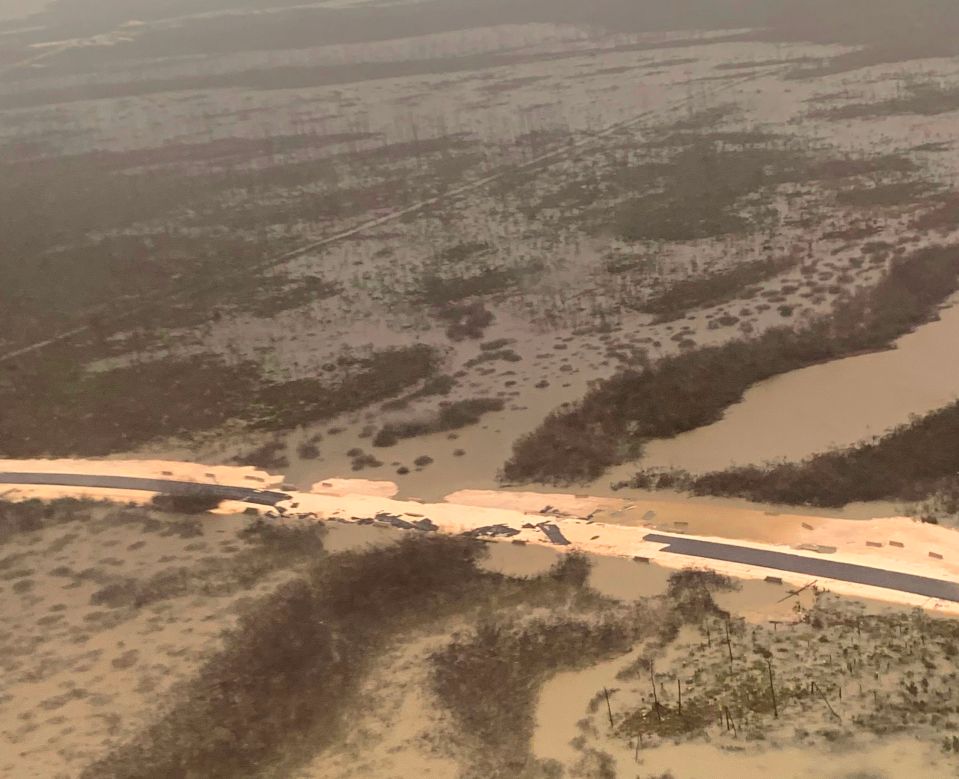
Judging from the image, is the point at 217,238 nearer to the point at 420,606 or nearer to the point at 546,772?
the point at 420,606

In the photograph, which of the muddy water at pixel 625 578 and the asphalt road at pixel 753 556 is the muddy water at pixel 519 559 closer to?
the asphalt road at pixel 753 556

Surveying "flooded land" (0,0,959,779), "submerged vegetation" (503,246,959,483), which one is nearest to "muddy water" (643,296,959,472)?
"flooded land" (0,0,959,779)

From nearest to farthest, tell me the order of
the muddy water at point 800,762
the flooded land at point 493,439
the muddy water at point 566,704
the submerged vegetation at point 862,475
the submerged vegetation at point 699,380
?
the muddy water at point 800,762, the muddy water at point 566,704, the flooded land at point 493,439, the submerged vegetation at point 862,475, the submerged vegetation at point 699,380

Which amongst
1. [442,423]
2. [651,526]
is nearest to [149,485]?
[442,423]

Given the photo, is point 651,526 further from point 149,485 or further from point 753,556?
point 149,485

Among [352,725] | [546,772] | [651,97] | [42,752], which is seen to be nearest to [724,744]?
[546,772]

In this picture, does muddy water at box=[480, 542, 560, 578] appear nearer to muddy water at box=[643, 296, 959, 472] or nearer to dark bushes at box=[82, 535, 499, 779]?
dark bushes at box=[82, 535, 499, 779]

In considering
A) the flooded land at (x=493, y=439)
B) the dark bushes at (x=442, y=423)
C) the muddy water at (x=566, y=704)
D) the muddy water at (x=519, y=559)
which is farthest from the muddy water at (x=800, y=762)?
the dark bushes at (x=442, y=423)
